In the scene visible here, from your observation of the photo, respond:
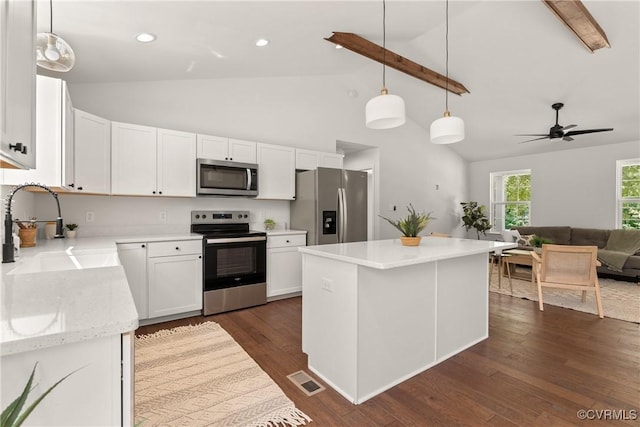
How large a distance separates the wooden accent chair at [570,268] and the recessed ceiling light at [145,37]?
452 cm

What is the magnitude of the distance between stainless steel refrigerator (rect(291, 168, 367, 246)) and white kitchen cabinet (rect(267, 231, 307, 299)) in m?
0.26

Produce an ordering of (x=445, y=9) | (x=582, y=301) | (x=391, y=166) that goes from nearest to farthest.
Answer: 1. (x=445, y=9)
2. (x=582, y=301)
3. (x=391, y=166)

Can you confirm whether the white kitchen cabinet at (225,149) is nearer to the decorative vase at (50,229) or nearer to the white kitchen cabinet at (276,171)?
the white kitchen cabinet at (276,171)

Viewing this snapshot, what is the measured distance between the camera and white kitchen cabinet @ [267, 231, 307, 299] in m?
3.90

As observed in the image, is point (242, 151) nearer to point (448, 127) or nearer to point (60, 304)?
point (448, 127)

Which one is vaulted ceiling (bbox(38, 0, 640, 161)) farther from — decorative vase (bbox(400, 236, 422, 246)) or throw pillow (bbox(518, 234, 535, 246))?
decorative vase (bbox(400, 236, 422, 246))

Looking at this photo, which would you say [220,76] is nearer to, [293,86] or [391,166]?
[293,86]

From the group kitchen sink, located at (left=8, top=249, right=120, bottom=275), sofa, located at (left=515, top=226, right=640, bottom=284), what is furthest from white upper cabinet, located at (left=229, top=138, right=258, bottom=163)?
sofa, located at (left=515, top=226, right=640, bottom=284)

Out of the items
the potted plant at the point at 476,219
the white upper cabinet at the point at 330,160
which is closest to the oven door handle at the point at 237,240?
the white upper cabinet at the point at 330,160

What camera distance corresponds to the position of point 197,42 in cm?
296

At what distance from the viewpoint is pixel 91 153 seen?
2889 mm

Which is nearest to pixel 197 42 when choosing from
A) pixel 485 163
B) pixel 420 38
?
pixel 420 38

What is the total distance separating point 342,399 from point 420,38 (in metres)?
4.54

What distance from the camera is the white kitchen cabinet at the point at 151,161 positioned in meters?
3.17
